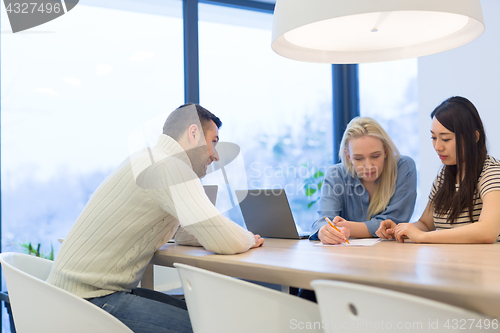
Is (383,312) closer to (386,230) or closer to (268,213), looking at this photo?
(386,230)

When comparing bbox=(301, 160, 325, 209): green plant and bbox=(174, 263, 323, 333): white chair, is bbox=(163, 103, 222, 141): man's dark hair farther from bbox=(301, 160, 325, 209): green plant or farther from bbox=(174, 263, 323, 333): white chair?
bbox=(301, 160, 325, 209): green plant

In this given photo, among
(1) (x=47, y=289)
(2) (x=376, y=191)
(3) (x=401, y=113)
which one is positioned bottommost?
(1) (x=47, y=289)

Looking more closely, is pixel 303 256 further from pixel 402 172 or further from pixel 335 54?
pixel 402 172

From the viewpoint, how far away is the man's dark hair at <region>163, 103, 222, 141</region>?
1585mm

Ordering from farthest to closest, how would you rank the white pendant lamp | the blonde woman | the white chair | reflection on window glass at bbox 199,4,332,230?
reflection on window glass at bbox 199,4,332,230
the blonde woman
the white pendant lamp
the white chair

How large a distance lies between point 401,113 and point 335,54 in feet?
7.46

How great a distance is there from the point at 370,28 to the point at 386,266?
0.84 meters

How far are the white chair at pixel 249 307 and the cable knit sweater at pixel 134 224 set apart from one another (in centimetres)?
36

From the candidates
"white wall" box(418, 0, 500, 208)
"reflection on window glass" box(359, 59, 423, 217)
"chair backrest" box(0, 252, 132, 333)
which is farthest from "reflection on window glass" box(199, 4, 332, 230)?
"chair backrest" box(0, 252, 132, 333)

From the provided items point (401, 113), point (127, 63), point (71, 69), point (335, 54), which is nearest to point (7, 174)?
point (71, 69)

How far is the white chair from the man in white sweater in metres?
0.36

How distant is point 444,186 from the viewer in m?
1.75

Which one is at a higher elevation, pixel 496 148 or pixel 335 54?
pixel 335 54

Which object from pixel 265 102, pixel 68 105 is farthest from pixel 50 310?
pixel 265 102
